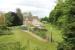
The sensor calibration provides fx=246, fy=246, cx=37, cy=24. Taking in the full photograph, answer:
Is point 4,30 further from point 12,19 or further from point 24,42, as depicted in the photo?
point 24,42

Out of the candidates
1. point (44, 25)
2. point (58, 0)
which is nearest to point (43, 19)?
point (44, 25)

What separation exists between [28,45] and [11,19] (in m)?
1.96

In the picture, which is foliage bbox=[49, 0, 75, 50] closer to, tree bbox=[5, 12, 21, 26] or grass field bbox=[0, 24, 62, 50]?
grass field bbox=[0, 24, 62, 50]

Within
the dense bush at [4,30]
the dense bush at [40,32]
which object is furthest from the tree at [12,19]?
the dense bush at [40,32]

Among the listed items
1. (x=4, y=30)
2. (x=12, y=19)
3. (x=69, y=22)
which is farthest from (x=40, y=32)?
(x=69, y=22)

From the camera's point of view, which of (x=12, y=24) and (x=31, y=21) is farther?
(x=12, y=24)

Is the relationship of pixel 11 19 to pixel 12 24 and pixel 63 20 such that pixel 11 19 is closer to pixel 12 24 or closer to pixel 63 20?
pixel 12 24

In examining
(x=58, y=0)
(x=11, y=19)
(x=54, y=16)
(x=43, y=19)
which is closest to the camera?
(x=58, y=0)

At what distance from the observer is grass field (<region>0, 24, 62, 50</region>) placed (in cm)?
1027

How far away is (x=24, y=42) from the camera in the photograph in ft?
35.6

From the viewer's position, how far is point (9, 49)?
10.2 metres

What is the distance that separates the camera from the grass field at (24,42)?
10271 millimetres

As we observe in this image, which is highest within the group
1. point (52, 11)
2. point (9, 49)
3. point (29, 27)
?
point (52, 11)

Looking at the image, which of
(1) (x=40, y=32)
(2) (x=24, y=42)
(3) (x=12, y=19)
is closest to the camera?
(2) (x=24, y=42)
